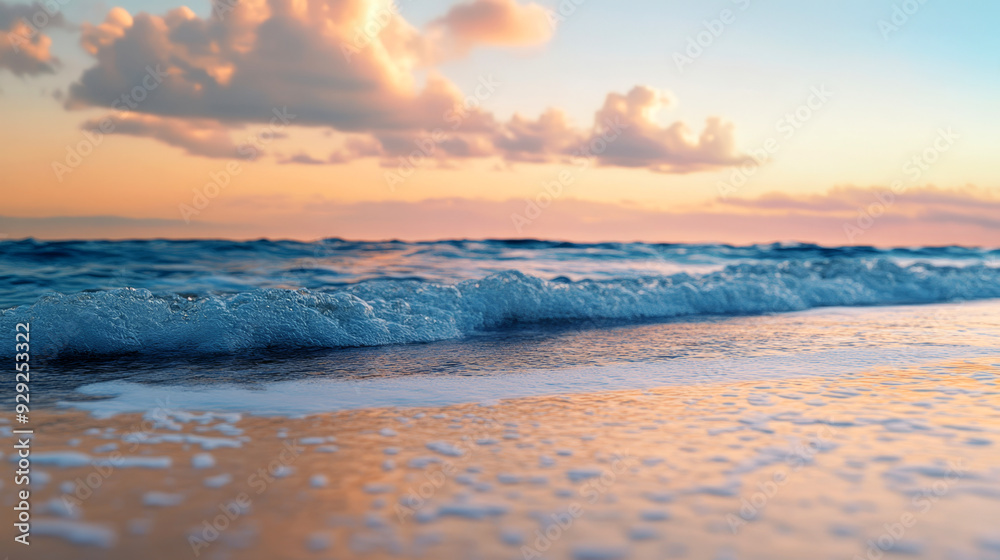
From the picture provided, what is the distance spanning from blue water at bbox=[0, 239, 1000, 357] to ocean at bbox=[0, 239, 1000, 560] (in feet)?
0.13

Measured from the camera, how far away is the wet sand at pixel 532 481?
204 cm

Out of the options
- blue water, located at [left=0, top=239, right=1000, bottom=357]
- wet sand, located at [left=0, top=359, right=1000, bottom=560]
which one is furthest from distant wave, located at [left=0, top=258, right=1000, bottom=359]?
wet sand, located at [left=0, top=359, right=1000, bottom=560]

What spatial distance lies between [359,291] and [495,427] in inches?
181

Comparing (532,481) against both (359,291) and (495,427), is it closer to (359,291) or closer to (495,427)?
(495,427)

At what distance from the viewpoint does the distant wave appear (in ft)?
19.0

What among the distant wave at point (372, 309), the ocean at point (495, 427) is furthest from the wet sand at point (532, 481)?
the distant wave at point (372, 309)

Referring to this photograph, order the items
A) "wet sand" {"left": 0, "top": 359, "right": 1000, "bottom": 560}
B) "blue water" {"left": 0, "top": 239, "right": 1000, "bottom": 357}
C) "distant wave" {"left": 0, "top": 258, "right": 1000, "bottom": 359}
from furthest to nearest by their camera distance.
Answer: "blue water" {"left": 0, "top": 239, "right": 1000, "bottom": 357} → "distant wave" {"left": 0, "top": 258, "right": 1000, "bottom": 359} → "wet sand" {"left": 0, "top": 359, "right": 1000, "bottom": 560}

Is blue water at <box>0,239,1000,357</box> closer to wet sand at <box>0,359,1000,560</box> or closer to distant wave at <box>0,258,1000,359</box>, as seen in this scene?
distant wave at <box>0,258,1000,359</box>

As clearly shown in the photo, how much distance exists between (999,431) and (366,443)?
3029 millimetres

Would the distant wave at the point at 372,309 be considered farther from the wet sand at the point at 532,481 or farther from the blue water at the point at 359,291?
the wet sand at the point at 532,481

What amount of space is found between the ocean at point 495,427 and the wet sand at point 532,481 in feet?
0.04

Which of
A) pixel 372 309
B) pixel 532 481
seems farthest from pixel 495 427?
pixel 372 309

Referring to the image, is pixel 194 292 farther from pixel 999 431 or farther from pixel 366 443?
pixel 999 431

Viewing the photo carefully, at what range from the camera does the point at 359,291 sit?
296 inches
